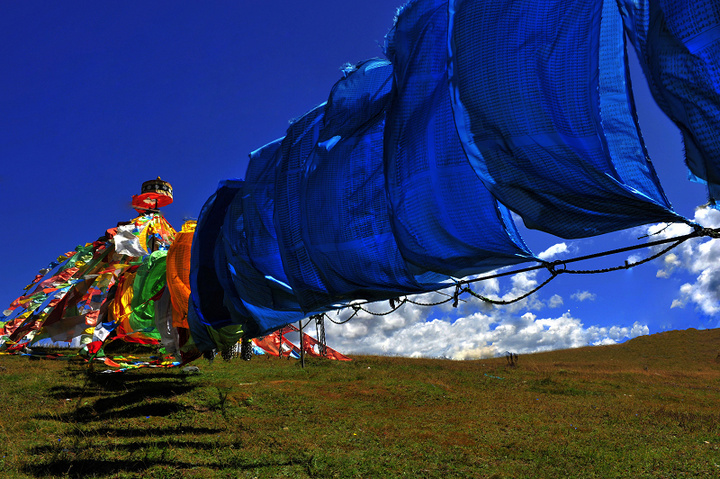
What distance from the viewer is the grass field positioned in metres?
7.33

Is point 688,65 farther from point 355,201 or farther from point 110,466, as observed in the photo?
point 110,466

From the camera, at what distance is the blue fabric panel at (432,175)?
12.5 ft

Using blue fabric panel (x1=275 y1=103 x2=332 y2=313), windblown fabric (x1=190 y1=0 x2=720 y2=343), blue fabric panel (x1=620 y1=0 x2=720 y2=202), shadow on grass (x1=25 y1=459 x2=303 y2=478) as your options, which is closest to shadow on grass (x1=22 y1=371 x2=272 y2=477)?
shadow on grass (x1=25 y1=459 x2=303 y2=478)

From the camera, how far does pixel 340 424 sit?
1041cm

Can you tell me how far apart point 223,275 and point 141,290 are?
452 cm

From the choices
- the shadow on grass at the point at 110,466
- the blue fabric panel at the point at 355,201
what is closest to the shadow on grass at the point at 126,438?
the shadow on grass at the point at 110,466

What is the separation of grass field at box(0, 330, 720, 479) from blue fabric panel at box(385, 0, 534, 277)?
4691 millimetres

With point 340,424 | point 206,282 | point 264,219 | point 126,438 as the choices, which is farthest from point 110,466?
point 340,424

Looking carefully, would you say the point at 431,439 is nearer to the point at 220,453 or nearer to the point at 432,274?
the point at 220,453

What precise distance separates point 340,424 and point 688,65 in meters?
9.70

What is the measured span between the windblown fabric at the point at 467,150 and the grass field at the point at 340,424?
4011 millimetres

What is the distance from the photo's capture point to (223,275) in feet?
19.7

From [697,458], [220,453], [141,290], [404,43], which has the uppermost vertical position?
[404,43]

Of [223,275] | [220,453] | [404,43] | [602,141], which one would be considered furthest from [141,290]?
[602,141]
